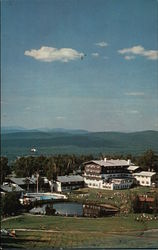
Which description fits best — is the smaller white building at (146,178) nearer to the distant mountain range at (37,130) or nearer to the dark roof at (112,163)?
the dark roof at (112,163)

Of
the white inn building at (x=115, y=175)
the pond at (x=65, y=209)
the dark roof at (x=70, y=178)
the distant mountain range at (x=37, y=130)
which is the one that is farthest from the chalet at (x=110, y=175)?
the distant mountain range at (x=37, y=130)

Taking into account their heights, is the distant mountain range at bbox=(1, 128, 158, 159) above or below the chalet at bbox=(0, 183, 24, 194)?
above

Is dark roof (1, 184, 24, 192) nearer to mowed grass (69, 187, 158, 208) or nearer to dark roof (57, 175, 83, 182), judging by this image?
dark roof (57, 175, 83, 182)

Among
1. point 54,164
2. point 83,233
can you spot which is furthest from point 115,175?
point 83,233

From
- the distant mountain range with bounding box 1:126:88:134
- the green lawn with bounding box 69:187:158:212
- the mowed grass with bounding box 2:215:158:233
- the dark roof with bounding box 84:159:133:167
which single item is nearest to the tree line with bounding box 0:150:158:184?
the dark roof with bounding box 84:159:133:167

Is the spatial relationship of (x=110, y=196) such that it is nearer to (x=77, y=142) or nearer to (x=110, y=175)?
(x=110, y=175)

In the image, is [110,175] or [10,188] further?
[10,188]
